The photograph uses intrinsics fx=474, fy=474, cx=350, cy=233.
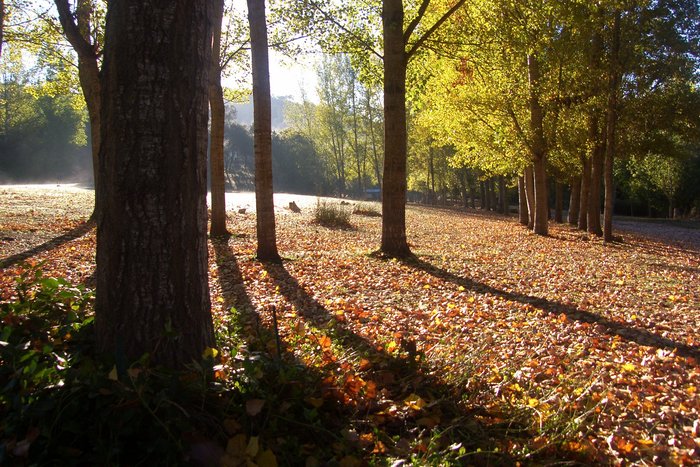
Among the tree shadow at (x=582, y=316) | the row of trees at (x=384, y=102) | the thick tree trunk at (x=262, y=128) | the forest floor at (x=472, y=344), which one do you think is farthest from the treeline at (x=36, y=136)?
the tree shadow at (x=582, y=316)

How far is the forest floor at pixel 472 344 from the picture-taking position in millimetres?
2668

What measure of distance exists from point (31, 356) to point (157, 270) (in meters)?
0.71

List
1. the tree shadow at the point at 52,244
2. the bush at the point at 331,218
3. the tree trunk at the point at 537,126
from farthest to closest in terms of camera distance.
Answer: the bush at the point at 331,218, the tree trunk at the point at 537,126, the tree shadow at the point at 52,244

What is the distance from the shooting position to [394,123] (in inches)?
346

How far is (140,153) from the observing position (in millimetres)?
2553

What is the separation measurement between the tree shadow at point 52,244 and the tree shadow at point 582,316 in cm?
617

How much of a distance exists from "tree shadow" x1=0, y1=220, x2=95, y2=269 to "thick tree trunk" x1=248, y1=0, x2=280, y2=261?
3620 mm

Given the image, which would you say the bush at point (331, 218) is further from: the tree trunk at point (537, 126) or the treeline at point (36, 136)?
the treeline at point (36, 136)

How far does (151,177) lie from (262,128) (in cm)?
566

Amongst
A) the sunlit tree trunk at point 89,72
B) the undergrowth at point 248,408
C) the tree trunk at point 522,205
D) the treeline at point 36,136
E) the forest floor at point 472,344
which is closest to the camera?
the undergrowth at point 248,408

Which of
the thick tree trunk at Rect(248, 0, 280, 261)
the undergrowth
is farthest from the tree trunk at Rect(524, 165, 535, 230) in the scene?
the undergrowth

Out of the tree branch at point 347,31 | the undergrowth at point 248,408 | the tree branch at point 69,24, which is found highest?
the tree branch at point 347,31

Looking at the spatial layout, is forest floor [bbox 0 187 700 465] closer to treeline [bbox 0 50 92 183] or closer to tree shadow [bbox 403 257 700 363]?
tree shadow [bbox 403 257 700 363]

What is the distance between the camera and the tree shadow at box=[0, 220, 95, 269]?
7.45 meters
